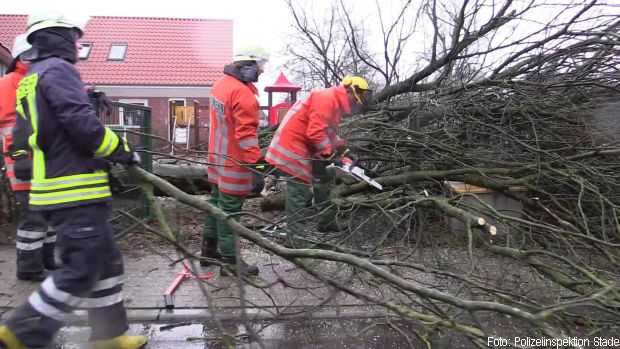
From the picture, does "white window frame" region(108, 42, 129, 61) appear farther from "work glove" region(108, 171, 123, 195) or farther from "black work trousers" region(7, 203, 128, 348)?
"black work trousers" region(7, 203, 128, 348)

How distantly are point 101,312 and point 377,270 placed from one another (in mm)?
1414

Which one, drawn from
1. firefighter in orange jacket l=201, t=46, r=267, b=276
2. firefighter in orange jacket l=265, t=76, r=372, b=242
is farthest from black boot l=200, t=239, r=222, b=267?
firefighter in orange jacket l=265, t=76, r=372, b=242

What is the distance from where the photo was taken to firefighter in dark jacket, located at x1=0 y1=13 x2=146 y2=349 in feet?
7.33

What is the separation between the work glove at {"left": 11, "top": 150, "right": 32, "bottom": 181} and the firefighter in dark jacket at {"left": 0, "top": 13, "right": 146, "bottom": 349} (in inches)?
45.7

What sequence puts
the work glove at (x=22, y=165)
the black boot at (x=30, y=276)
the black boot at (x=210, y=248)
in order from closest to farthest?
1. the work glove at (x=22, y=165)
2. the black boot at (x=30, y=276)
3. the black boot at (x=210, y=248)

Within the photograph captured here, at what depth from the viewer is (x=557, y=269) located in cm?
312

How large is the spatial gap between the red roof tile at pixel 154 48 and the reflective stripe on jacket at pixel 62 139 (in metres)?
19.7

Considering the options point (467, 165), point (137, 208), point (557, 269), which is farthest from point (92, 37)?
point (557, 269)

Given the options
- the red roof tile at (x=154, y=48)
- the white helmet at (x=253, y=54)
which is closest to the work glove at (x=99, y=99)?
the white helmet at (x=253, y=54)

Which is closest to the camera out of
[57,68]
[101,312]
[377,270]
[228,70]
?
[377,270]

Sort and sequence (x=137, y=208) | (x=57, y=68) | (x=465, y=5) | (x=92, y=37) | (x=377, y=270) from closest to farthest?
(x=377, y=270) → (x=57, y=68) → (x=137, y=208) → (x=465, y=5) → (x=92, y=37)

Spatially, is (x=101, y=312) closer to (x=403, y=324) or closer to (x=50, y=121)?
(x=50, y=121)

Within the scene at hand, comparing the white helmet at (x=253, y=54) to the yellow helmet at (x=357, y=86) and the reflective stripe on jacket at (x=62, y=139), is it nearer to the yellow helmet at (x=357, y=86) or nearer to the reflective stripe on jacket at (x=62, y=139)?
the yellow helmet at (x=357, y=86)

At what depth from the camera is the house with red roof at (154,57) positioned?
21.3 meters
